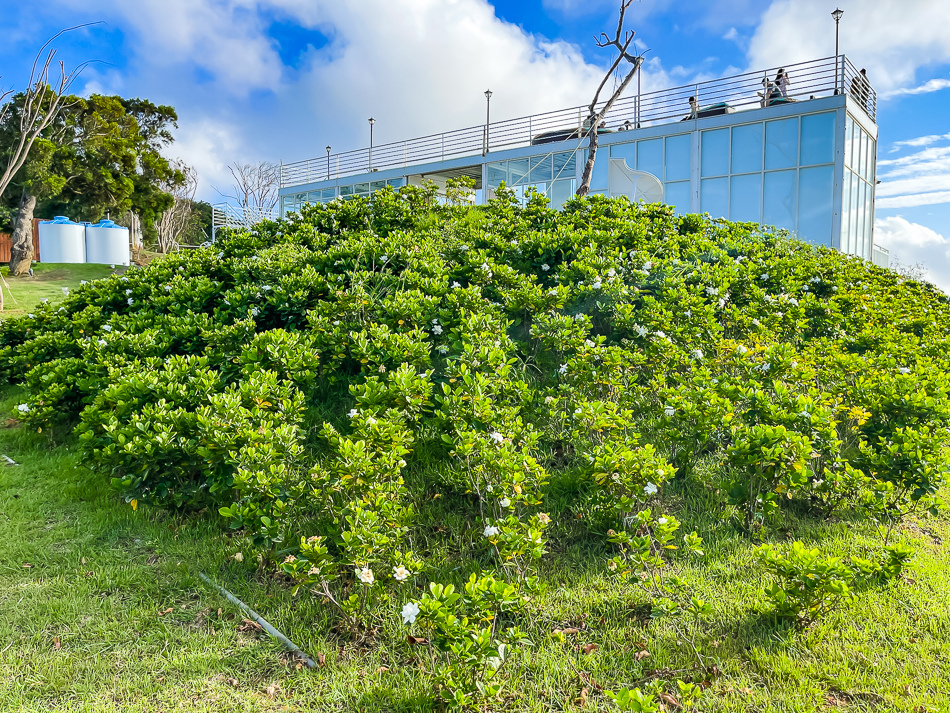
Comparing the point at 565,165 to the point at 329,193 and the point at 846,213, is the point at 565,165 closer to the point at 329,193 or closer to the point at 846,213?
the point at 846,213

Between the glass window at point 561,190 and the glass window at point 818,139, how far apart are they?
711 cm

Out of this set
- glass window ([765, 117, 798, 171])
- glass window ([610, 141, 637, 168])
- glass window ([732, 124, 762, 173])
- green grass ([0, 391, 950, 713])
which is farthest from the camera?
glass window ([610, 141, 637, 168])

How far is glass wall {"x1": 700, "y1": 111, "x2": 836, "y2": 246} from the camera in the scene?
16172 mm

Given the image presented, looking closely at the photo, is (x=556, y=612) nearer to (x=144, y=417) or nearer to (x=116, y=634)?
(x=116, y=634)

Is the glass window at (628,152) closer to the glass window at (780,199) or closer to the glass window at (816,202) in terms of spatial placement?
the glass window at (780,199)

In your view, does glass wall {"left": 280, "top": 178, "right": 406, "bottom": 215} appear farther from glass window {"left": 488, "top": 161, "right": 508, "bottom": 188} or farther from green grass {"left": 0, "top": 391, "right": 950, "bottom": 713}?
green grass {"left": 0, "top": 391, "right": 950, "bottom": 713}

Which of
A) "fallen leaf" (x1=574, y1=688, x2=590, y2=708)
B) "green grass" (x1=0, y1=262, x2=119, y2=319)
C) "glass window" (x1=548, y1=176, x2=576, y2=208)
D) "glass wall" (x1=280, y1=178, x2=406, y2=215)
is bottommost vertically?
"fallen leaf" (x1=574, y1=688, x2=590, y2=708)

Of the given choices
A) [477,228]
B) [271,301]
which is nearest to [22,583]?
[271,301]

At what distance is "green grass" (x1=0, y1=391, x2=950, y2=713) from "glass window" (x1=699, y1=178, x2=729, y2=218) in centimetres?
1551

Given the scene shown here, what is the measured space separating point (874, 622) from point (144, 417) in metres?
4.26

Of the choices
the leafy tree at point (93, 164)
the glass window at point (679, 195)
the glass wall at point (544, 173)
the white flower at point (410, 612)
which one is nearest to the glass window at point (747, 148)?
the glass window at point (679, 195)

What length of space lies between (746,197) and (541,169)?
287 inches

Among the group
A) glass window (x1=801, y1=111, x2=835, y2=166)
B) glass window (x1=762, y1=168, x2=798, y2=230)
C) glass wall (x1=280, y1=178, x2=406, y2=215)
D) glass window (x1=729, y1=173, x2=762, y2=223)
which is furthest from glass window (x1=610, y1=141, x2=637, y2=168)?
glass wall (x1=280, y1=178, x2=406, y2=215)

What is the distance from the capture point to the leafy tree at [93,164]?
19.7 meters
